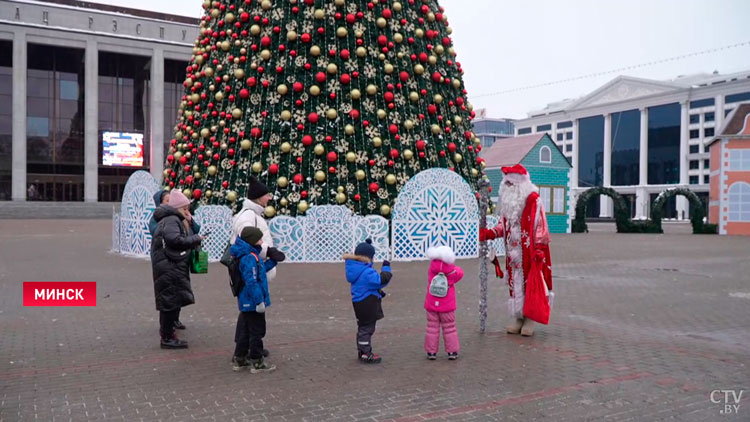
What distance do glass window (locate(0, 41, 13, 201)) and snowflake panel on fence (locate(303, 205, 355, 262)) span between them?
146 ft

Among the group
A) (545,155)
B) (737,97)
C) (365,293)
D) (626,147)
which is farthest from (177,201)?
(626,147)

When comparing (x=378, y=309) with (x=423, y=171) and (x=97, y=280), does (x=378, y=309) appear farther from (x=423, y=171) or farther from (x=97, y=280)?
(x=423, y=171)

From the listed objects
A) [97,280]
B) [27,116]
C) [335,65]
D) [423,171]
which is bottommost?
[97,280]

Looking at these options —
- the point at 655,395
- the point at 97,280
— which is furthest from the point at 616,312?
the point at 97,280

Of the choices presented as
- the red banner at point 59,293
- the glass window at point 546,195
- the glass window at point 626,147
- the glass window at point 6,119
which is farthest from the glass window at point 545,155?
the glass window at point 6,119

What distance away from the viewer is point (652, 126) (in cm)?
6588

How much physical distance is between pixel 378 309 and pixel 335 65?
9778 millimetres

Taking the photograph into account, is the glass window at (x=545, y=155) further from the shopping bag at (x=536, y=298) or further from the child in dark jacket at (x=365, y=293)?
the child in dark jacket at (x=365, y=293)

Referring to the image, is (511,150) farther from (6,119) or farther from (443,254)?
(6,119)

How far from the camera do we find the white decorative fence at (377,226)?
13508mm

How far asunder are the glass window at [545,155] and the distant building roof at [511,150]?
0.52m

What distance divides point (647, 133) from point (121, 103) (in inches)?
2161

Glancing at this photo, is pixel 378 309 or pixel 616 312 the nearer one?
pixel 378 309

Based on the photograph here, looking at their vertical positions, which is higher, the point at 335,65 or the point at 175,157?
the point at 335,65
